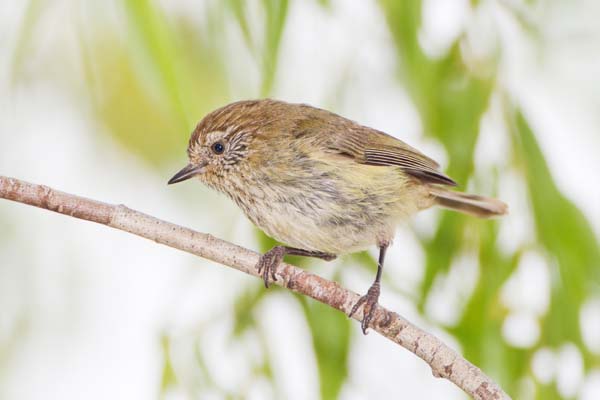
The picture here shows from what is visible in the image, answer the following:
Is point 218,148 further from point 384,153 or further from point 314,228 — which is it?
point 384,153

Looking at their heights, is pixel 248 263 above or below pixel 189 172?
above

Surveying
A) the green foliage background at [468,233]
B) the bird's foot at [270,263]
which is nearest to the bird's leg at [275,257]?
the bird's foot at [270,263]

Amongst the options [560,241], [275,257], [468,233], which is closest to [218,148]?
[275,257]

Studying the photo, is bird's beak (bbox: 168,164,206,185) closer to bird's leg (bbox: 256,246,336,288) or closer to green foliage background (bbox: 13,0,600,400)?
green foliage background (bbox: 13,0,600,400)

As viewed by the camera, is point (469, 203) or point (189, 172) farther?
point (469, 203)

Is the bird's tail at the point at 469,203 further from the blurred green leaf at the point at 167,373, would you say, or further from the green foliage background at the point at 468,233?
the blurred green leaf at the point at 167,373
